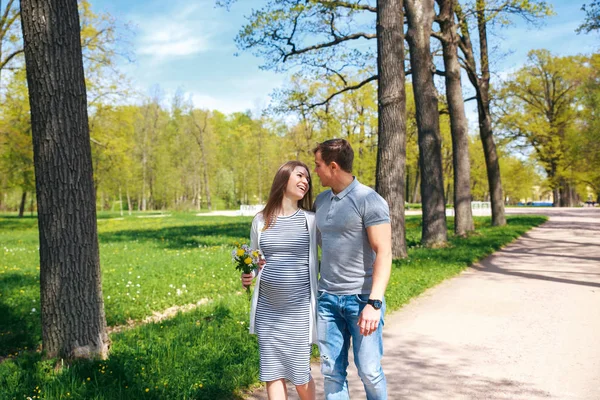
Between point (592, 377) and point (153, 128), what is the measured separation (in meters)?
57.5

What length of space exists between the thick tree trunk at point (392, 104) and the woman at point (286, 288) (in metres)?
7.59

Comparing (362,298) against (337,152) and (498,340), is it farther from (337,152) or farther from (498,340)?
(498,340)

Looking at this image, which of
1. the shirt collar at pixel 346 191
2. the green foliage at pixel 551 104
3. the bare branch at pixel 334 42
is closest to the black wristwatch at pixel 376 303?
the shirt collar at pixel 346 191

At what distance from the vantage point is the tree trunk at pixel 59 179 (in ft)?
14.7

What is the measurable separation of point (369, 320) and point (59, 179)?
3242mm

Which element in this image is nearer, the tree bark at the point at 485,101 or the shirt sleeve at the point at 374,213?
the shirt sleeve at the point at 374,213

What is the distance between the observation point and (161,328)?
5750mm

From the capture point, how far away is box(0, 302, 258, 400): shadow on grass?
377cm

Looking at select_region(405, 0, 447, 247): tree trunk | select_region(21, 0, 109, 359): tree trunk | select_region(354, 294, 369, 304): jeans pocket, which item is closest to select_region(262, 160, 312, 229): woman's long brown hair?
select_region(354, 294, 369, 304): jeans pocket

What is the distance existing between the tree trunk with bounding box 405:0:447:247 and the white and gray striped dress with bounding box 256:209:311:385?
11.0 m

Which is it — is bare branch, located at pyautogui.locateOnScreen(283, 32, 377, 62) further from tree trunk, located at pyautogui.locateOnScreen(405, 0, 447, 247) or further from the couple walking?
the couple walking

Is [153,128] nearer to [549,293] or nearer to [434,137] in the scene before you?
[434,137]

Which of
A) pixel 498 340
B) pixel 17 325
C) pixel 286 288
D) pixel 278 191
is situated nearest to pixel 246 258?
pixel 286 288

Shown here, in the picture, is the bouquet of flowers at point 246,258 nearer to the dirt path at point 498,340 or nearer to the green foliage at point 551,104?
the dirt path at point 498,340
